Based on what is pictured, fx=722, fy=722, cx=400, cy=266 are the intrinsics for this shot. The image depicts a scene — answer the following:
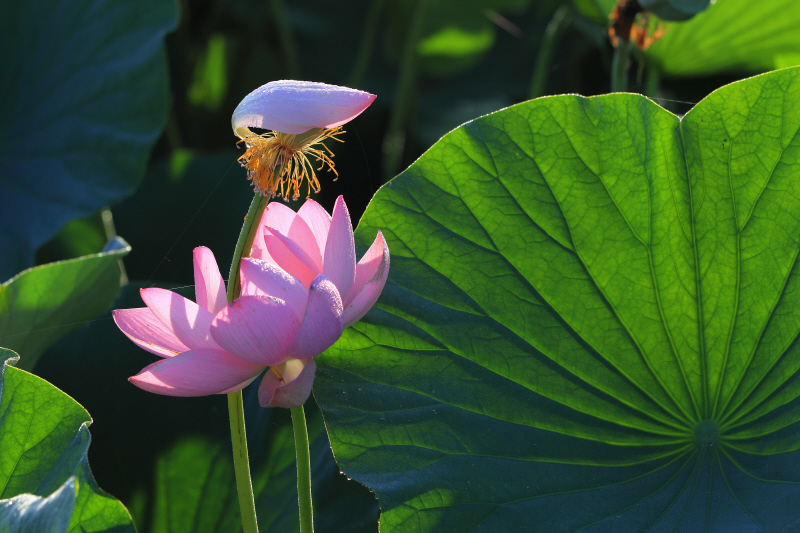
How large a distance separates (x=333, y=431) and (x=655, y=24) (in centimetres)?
110

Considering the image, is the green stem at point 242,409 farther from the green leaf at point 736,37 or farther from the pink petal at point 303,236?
the green leaf at point 736,37

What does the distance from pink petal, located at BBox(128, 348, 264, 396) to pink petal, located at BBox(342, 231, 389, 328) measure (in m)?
0.08

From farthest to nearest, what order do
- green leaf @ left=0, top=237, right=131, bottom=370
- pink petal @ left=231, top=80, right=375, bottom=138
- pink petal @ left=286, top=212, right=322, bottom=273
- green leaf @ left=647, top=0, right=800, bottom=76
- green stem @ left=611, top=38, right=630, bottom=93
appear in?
green leaf @ left=647, top=0, right=800, bottom=76 < green stem @ left=611, top=38, right=630, bottom=93 < green leaf @ left=0, top=237, right=131, bottom=370 < pink petal @ left=286, top=212, right=322, bottom=273 < pink petal @ left=231, top=80, right=375, bottom=138

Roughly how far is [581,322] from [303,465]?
0.30m

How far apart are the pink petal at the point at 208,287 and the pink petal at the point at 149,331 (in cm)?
4

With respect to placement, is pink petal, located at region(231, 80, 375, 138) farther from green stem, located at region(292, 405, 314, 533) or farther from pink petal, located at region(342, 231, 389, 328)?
green stem, located at region(292, 405, 314, 533)

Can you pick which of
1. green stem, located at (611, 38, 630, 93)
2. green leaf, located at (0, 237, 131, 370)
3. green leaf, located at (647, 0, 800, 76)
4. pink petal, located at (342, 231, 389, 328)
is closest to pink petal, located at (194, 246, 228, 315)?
pink petal, located at (342, 231, 389, 328)

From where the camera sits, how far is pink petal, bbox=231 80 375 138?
1.65ft

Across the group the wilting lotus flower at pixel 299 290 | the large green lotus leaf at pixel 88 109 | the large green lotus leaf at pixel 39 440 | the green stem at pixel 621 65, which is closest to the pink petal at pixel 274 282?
the wilting lotus flower at pixel 299 290

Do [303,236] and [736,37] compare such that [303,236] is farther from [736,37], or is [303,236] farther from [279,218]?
[736,37]

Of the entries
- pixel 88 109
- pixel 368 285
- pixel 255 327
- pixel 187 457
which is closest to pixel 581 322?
pixel 368 285

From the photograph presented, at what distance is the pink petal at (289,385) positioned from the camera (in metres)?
0.55

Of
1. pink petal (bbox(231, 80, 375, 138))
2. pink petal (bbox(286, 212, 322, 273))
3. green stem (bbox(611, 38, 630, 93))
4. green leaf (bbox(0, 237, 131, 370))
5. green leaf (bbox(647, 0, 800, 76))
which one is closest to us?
pink petal (bbox(231, 80, 375, 138))

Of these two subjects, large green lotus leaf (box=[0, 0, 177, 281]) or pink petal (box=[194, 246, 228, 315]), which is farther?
large green lotus leaf (box=[0, 0, 177, 281])
